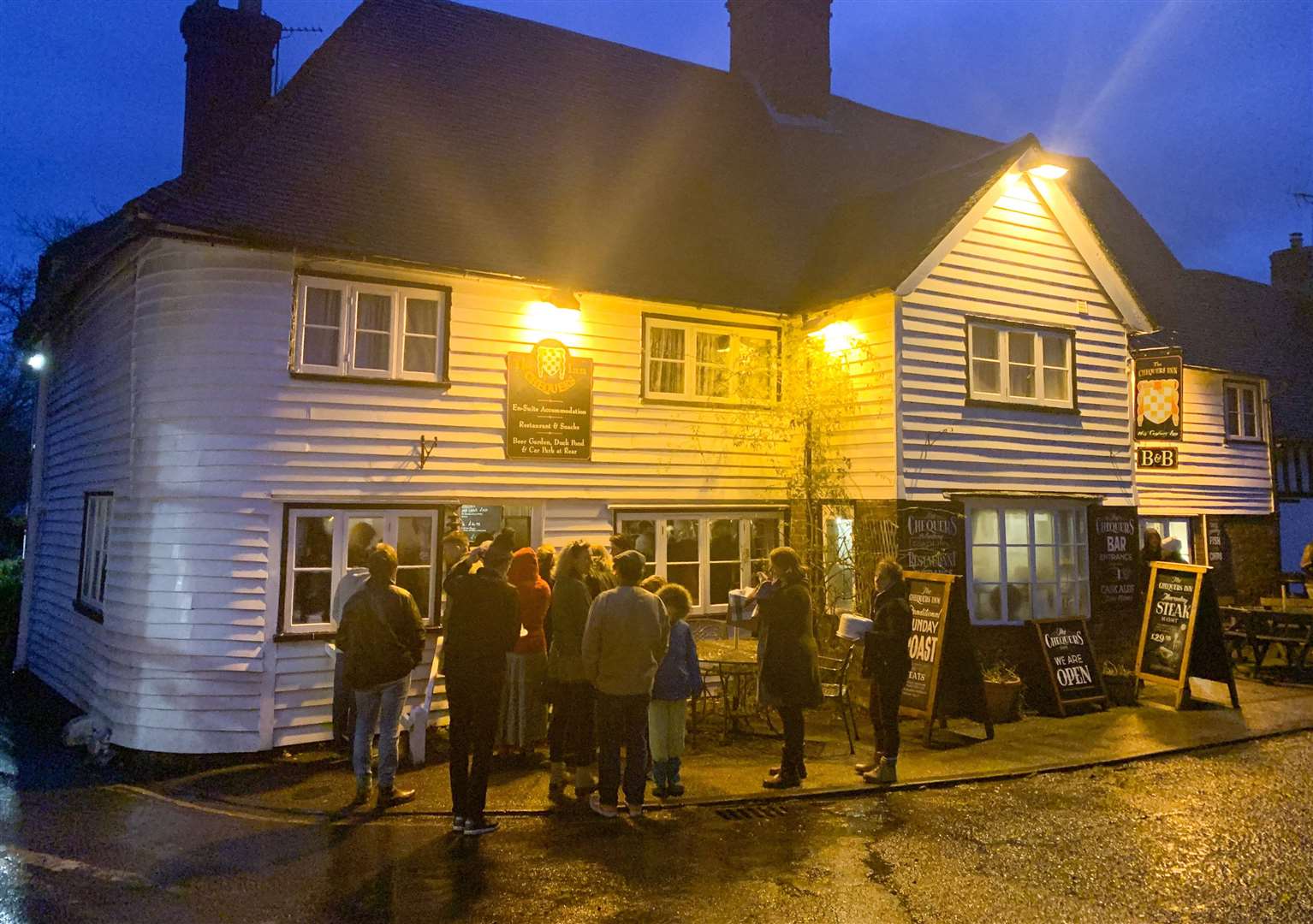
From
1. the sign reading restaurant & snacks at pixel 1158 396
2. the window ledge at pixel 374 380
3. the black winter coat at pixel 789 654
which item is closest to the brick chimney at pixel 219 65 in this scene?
the window ledge at pixel 374 380

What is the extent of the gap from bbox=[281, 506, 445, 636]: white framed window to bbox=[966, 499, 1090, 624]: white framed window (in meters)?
6.92

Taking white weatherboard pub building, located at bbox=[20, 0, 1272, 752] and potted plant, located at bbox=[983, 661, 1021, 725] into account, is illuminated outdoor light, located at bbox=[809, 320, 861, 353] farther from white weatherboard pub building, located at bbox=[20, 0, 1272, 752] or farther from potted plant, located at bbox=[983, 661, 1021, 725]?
potted plant, located at bbox=[983, 661, 1021, 725]

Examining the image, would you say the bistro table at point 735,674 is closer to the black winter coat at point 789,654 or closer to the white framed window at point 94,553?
the black winter coat at point 789,654

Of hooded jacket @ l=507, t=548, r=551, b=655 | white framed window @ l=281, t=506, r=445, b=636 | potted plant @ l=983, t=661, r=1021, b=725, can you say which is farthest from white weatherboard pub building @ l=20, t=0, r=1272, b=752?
hooded jacket @ l=507, t=548, r=551, b=655

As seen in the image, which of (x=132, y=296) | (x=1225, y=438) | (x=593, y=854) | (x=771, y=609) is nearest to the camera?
(x=593, y=854)

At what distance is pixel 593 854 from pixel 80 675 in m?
7.78

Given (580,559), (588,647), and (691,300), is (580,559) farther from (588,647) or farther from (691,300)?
(691,300)

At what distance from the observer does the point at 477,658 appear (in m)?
6.07

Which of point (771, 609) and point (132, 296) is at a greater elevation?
point (132, 296)

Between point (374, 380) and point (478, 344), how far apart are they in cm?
126

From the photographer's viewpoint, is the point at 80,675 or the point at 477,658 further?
the point at 80,675

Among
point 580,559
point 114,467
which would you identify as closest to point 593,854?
point 580,559

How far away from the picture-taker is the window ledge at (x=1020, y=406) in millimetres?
11366

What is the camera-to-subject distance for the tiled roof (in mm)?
9102
